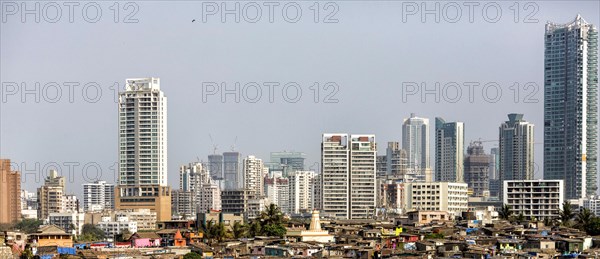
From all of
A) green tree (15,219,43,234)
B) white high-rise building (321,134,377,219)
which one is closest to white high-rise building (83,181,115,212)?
green tree (15,219,43,234)

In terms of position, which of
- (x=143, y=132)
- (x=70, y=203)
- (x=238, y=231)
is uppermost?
(x=143, y=132)

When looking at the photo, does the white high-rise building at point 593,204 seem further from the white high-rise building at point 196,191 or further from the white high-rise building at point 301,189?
the white high-rise building at point 301,189

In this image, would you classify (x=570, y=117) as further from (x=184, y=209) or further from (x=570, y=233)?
(x=570, y=233)

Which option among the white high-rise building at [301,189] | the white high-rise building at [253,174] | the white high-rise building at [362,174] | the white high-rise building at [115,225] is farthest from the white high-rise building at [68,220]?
the white high-rise building at [301,189]

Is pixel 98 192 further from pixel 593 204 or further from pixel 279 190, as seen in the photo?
pixel 593 204

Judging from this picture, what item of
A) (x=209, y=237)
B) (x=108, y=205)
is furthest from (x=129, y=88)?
(x=209, y=237)

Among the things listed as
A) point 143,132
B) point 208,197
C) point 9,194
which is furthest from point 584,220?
point 208,197
